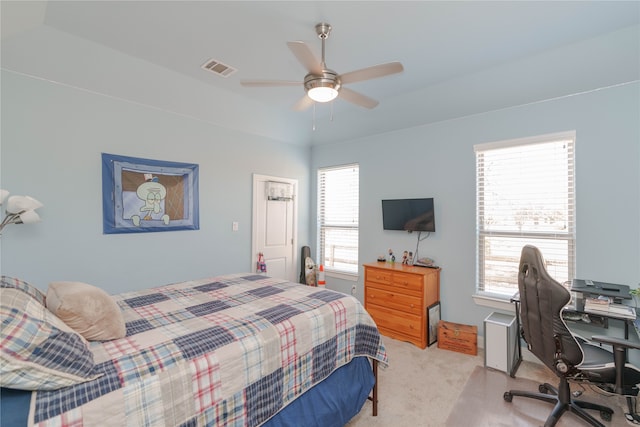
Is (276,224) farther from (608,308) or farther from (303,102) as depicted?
(608,308)

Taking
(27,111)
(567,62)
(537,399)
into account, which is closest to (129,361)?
(27,111)

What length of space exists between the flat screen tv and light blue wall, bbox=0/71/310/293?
2.10 m

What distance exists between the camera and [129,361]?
117 centimetres

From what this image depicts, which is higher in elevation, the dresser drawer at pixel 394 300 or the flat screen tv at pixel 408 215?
the flat screen tv at pixel 408 215

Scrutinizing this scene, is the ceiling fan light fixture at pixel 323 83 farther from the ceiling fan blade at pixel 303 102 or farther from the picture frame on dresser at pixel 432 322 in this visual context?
the picture frame on dresser at pixel 432 322

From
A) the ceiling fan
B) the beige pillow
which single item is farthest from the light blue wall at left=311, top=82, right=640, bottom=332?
the beige pillow

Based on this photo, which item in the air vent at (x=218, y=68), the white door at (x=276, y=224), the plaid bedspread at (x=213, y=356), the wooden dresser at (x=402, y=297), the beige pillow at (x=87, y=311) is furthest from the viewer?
the white door at (x=276, y=224)

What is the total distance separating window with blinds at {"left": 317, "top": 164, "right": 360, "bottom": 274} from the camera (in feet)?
15.0

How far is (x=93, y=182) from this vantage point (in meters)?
2.81

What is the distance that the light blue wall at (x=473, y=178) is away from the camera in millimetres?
2512

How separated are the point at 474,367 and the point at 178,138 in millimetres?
4021

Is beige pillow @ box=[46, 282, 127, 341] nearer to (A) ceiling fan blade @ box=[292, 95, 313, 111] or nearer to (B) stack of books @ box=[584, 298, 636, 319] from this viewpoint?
(A) ceiling fan blade @ box=[292, 95, 313, 111]

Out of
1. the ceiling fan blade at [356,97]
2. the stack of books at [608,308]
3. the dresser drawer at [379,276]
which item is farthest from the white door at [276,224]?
the stack of books at [608,308]

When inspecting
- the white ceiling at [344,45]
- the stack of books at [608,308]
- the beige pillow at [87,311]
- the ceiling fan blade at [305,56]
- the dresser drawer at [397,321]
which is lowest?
the dresser drawer at [397,321]
